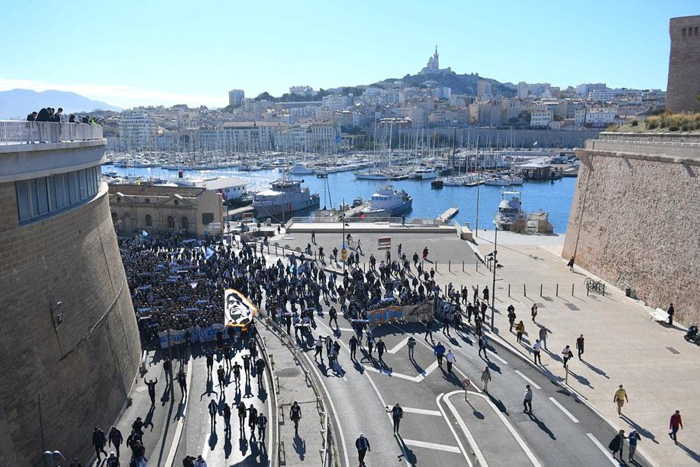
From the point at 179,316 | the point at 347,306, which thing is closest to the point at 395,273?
the point at 347,306

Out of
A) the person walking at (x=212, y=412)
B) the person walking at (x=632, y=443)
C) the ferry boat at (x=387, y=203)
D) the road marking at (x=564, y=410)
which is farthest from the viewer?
the ferry boat at (x=387, y=203)

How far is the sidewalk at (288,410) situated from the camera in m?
13.5

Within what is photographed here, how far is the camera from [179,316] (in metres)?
20.9

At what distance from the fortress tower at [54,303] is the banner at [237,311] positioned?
2.97 m

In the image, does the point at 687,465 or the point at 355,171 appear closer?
the point at 687,465

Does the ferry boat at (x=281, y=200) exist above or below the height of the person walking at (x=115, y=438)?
below

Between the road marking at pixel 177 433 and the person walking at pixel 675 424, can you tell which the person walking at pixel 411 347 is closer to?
the road marking at pixel 177 433

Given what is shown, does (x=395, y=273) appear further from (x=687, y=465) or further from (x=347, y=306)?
(x=687, y=465)

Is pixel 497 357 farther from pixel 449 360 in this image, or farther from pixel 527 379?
pixel 449 360

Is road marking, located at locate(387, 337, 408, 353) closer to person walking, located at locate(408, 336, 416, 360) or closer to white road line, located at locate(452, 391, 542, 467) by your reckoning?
person walking, located at locate(408, 336, 416, 360)

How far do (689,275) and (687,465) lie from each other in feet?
37.6

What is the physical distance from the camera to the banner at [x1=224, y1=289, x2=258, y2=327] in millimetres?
17172

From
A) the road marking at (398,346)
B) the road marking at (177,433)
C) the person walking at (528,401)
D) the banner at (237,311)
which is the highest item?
the banner at (237,311)

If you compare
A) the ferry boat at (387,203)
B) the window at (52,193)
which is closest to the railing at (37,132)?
the window at (52,193)
